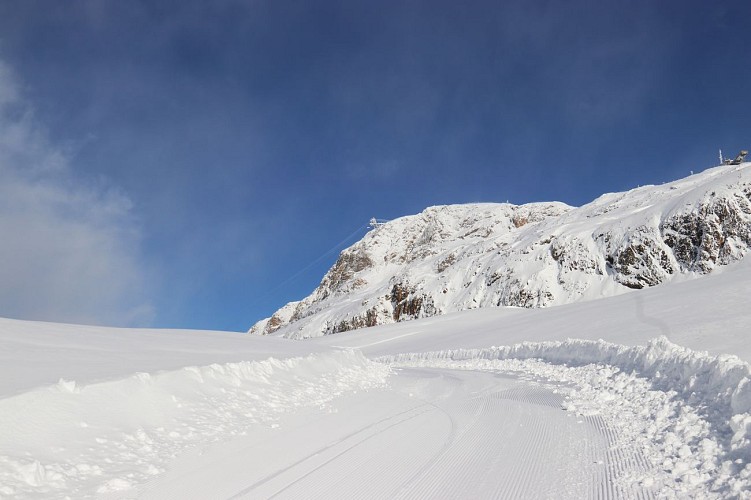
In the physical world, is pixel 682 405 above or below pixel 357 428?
below

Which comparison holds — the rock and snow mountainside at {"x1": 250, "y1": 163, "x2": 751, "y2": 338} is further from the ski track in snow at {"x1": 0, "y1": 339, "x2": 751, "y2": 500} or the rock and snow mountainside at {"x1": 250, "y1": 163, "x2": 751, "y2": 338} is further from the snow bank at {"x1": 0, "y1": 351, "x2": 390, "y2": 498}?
the snow bank at {"x1": 0, "y1": 351, "x2": 390, "y2": 498}

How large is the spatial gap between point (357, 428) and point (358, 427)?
0.26ft

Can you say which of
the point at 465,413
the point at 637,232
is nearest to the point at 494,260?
the point at 637,232

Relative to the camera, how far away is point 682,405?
22.9 ft

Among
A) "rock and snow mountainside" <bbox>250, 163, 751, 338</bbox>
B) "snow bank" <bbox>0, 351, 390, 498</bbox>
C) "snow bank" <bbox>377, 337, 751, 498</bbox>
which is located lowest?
"snow bank" <bbox>377, 337, 751, 498</bbox>

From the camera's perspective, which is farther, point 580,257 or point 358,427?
point 580,257

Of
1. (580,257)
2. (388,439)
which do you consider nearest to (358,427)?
(388,439)

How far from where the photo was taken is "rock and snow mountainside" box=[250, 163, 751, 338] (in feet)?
166

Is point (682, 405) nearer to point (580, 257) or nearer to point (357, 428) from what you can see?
point (357, 428)

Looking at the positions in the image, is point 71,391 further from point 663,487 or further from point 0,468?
point 663,487

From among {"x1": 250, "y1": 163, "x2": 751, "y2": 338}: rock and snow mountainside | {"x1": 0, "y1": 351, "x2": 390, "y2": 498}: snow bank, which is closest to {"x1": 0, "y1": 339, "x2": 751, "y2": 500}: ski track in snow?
{"x1": 0, "y1": 351, "x2": 390, "y2": 498}: snow bank

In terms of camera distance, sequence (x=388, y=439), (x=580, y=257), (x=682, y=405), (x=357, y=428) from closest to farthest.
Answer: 1. (x=388, y=439)
2. (x=682, y=405)
3. (x=357, y=428)
4. (x=580, y=257)

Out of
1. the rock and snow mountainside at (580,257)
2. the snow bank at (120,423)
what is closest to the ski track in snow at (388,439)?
the snow bank at (120,423)

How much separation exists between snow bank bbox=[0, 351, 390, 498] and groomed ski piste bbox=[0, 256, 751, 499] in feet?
0.08
